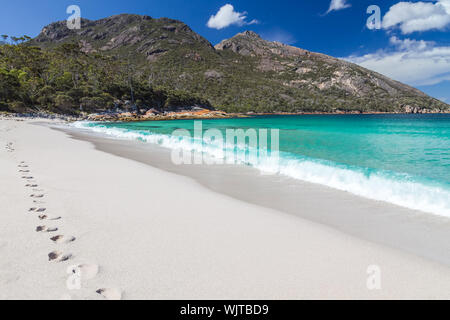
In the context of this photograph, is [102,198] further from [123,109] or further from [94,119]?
[123,109]

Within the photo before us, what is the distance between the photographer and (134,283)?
2186mm

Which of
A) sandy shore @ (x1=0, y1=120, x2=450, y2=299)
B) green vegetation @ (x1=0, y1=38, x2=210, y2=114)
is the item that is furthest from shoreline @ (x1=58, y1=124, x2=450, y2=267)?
green vegetation @ (x1=0, y1=38, x2=210, y2=114)

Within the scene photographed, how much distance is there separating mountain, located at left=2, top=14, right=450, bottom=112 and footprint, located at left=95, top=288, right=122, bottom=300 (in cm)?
9475

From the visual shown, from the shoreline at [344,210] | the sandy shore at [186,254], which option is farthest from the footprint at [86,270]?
the shoreline at [344,210]

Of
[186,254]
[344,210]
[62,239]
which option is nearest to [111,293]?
[186,254]

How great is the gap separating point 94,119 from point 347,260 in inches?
2446

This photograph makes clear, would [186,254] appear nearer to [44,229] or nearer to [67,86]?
[44,229]

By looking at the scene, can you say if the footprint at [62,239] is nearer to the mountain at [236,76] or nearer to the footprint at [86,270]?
the footprint at [86,270]

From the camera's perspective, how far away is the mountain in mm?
121438

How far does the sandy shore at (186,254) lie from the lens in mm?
2172

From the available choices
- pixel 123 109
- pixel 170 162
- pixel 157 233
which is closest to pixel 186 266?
pixel 157 233

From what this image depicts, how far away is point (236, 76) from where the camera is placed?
145 meters

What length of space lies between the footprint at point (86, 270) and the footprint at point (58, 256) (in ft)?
0.66

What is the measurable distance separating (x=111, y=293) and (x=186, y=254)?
2.84 feet
